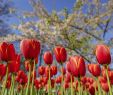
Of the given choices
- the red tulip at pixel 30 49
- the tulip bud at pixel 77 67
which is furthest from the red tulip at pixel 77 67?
the red tulip at pixel 30 49

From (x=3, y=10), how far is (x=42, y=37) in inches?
628

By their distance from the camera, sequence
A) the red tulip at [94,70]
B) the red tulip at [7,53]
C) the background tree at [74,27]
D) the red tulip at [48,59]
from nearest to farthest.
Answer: the red tulip at [7,53], the red tulip at [94,70], the red tulip at [48,59], the background tree at [74,27]

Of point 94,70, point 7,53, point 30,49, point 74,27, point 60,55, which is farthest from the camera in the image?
point 74,27

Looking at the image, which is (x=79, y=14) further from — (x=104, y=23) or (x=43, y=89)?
(x=43, y=89)

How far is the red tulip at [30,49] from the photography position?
7.16 feet

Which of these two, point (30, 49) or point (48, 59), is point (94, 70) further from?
point (30, 49)

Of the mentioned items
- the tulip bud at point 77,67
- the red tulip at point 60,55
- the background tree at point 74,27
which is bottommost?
the tulip bud at point 77,67

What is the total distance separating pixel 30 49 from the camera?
221cm

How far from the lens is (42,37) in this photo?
17.2m

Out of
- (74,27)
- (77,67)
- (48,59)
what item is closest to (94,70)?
(48,59)

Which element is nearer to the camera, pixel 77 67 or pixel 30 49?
pixel 30 49

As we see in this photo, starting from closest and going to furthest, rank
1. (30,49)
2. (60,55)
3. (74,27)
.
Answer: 1. (30,49)
2. (60,55)
3. (74,27)

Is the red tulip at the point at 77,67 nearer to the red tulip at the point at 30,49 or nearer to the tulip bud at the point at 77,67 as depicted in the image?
the tulip bud at the point at 77,67

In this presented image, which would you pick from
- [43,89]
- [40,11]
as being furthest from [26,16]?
[43,89]
